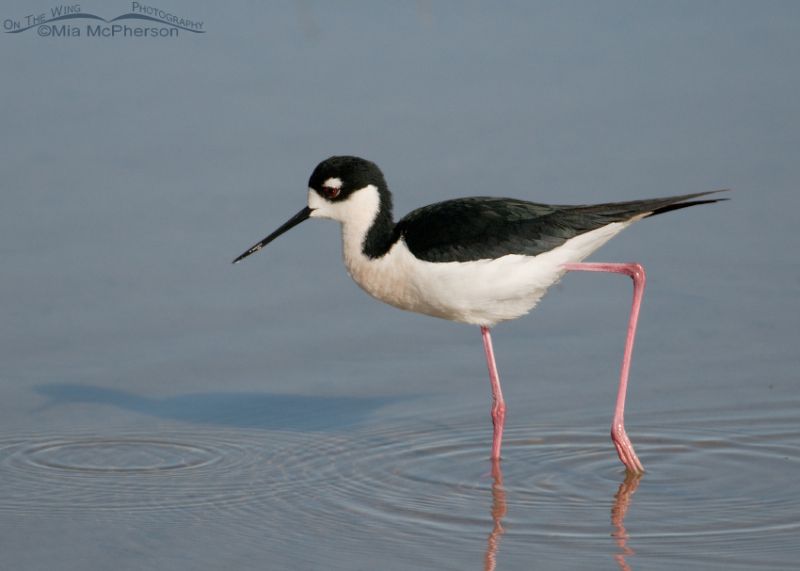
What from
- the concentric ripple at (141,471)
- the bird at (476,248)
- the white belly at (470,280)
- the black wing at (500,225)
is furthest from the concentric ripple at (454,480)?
the black wing at (500,225)

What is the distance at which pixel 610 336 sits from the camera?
→ 782 centimetres

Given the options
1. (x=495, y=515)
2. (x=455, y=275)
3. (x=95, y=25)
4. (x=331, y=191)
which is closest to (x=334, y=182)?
(x=331, y=191)

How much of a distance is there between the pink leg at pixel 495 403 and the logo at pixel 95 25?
5586 millimetres

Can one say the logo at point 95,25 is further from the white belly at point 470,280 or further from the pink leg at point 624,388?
the pink leg at point 624,388

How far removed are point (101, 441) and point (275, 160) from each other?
3.32 metres

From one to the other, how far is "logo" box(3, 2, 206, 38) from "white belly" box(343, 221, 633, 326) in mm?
5546

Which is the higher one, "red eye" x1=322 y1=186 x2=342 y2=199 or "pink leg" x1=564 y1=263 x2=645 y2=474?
"red eye" x1=322 y1=186 x2=342 y2=199

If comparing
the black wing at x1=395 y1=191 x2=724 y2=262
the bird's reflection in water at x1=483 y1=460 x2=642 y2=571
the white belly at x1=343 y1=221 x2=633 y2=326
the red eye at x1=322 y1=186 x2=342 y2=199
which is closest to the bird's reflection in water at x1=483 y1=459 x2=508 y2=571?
the bird's reflection in water at x1=483 y1=460 x2=642 y2=571

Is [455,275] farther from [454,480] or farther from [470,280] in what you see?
[454,480]

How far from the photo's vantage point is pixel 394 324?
26.6ft

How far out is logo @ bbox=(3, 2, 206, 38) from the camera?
39.3ft

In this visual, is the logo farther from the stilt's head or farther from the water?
the stilt's head

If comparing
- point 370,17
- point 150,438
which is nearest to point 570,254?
point 150,438

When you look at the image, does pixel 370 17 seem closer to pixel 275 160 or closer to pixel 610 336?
pixel 275 160
